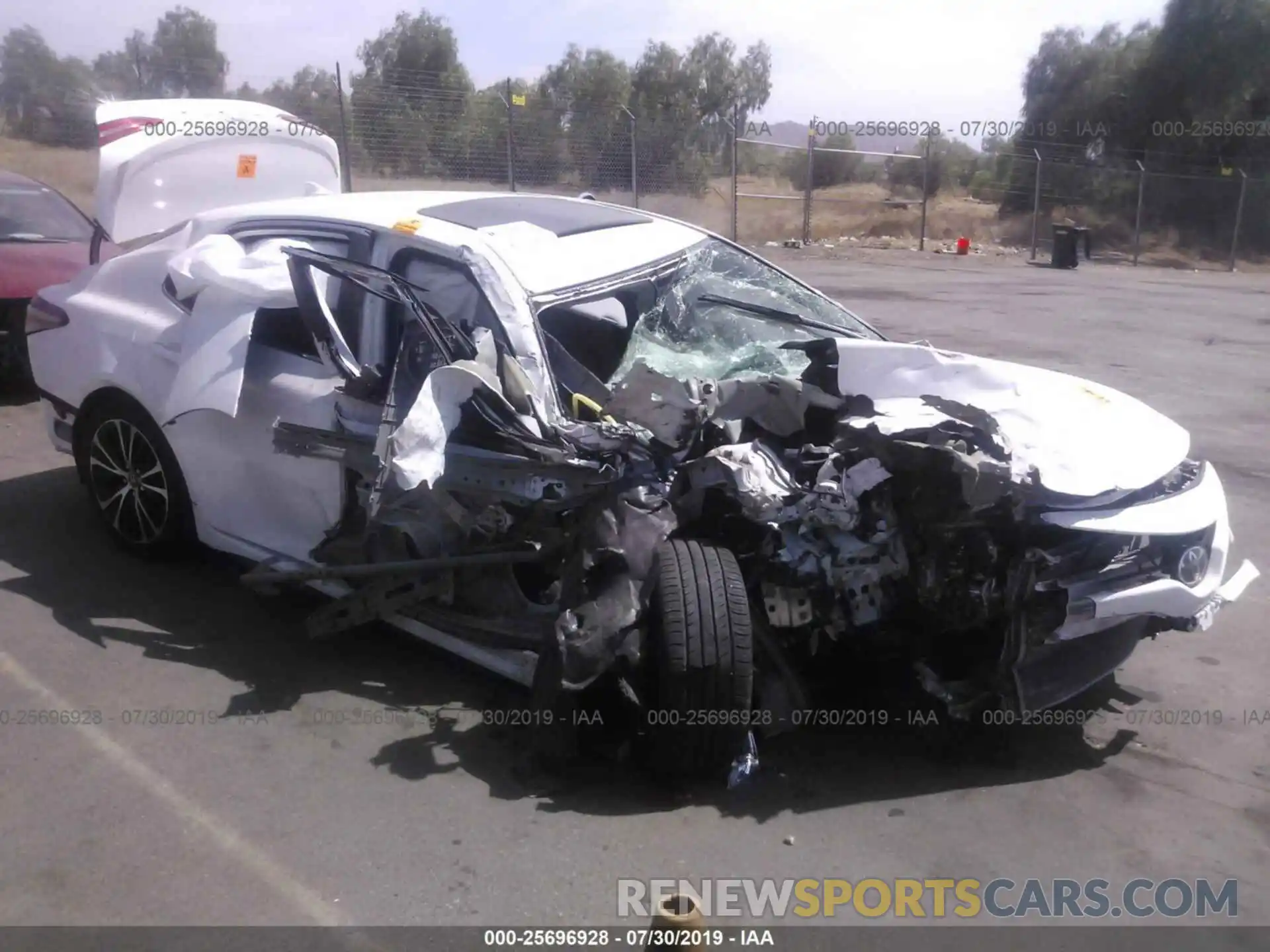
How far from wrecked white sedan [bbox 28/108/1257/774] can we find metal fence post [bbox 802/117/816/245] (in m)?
19.4

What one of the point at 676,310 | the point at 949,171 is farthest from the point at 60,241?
the point at 949,171

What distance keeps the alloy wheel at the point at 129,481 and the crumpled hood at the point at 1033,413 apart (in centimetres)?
310

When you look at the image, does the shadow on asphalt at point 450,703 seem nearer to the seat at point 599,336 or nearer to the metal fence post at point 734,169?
the seat at point 599,336

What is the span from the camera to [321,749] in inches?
157

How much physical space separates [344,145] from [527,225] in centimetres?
1356

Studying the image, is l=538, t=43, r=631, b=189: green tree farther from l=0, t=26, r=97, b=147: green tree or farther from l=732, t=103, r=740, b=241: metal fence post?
l=0, t=26, r=97, b=147: green tree

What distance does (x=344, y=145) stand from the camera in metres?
17.2

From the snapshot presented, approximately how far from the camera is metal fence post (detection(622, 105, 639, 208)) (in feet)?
67.7

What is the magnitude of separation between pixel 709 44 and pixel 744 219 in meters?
30.7

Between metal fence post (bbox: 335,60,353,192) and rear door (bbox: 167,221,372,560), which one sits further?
metal fence post (bbox: 335,60,353,192)

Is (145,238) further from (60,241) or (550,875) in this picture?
(550,875)

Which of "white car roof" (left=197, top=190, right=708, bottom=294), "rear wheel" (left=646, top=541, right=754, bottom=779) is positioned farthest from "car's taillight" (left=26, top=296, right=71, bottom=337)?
"rear wheel" (left=646, top=541, right=754, bottom=779)

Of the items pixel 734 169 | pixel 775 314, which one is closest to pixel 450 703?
pixel 775 314

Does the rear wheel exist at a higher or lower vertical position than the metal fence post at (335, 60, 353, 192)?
lower
